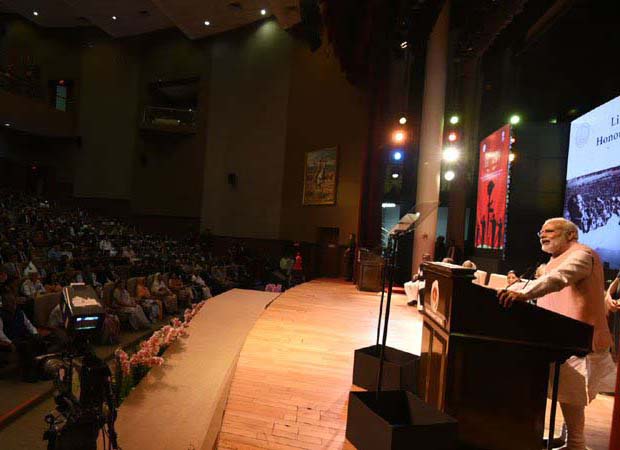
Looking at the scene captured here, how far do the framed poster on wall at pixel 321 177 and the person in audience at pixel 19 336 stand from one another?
303 inches

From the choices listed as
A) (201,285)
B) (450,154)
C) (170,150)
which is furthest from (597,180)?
(170,150)

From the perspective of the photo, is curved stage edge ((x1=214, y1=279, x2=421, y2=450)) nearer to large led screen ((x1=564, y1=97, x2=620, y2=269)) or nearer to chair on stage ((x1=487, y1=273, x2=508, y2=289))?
chair on stage ((x1=487, y1=273, x2=508, y2=289))

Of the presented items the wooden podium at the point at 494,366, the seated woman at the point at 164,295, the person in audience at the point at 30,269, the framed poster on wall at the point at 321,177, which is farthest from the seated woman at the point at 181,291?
the wooden podium at the point at 494,366

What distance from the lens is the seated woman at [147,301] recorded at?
726cm

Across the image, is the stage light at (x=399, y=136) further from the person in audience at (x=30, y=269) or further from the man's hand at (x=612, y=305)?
the person in audience at (x=30, y=269)

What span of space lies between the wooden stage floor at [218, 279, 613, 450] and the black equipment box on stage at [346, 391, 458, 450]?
271 mm

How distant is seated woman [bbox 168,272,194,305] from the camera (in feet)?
27.9

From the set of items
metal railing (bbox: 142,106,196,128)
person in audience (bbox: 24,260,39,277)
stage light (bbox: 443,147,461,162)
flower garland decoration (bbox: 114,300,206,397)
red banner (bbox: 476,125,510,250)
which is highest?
metal railing (bbox: 142,106,196,128)

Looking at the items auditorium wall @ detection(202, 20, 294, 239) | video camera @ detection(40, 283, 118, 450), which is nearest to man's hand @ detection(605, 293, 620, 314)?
video camera @ detection(40, 283, 118, 450)

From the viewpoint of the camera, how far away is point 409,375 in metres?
2.34

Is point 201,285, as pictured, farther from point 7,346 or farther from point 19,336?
point 7,346

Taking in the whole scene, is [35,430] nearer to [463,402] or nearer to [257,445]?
[257,445]

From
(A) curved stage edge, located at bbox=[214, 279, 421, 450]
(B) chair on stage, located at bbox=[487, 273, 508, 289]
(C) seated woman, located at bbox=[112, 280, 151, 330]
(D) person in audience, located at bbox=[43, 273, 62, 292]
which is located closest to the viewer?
(A) curved stage edge, located at bbox=[214, 279, 421, 450]

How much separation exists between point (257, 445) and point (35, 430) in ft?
10.3
